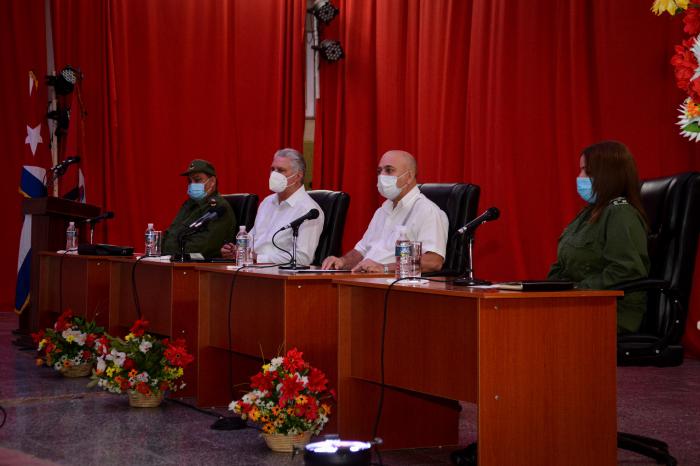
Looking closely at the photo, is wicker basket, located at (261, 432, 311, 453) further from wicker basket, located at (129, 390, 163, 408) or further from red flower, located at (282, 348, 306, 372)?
wicker basket, located at (129, 390, 163, 408)

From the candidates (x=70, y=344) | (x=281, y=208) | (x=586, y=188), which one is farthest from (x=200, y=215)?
(x=586, y=188)

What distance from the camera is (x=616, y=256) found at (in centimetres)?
285

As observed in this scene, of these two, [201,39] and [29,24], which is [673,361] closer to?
[201,39]

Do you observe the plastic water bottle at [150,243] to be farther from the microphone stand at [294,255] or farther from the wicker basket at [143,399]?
the microphone stand at [294,255]

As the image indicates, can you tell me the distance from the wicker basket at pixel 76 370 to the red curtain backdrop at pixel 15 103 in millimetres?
3634

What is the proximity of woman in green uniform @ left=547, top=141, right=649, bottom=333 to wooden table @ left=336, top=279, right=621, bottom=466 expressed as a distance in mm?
321

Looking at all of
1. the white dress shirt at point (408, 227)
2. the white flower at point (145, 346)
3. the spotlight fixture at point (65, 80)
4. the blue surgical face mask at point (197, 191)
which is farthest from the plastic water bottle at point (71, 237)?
the white dress shirt at point (408, 227)

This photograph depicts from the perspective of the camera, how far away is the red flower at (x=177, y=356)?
147 inches

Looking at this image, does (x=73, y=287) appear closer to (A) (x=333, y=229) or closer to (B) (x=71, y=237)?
(B) (x=71, y=237)

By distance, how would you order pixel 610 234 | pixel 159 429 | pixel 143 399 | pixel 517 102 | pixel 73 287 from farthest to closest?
pixel 517 102 → pixel 73 287 → pixel 143 399 → pixel 159 429 → pixel 610 234

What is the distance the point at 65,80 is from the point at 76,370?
3380 mm

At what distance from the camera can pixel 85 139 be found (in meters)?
7.79

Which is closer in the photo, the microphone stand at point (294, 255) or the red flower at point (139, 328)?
the microphone stand at point (294, 255)

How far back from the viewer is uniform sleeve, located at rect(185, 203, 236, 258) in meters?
4.82
